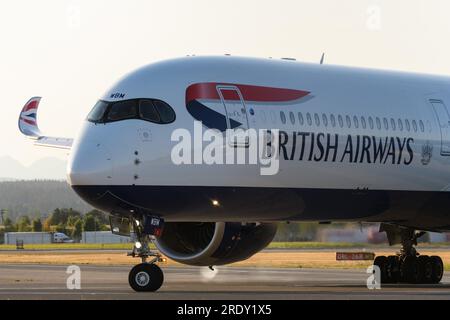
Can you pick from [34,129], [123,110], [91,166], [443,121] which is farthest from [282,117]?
[34,129]

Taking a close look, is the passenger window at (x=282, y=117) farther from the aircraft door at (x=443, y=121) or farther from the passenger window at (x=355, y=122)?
the aircraft door at (x=443, y=121)

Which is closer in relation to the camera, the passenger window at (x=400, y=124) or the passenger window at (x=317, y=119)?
the passenger window at (x=317, y=119)

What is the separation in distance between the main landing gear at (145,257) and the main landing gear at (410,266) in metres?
9.40

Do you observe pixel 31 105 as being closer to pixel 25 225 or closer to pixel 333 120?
pixel 333 120

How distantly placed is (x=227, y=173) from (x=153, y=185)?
5.57ft

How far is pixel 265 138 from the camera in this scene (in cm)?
2492

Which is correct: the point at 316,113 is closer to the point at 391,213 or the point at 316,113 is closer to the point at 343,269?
the point at 391,213

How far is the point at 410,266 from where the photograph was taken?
31250 millimetres

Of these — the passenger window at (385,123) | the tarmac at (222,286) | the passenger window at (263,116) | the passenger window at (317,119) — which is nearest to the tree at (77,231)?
the tarmac at (222,286)

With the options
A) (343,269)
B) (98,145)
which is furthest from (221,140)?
(343,269)

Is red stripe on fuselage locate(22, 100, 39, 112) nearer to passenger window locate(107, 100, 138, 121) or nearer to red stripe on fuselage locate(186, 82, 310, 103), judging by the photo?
red stripe on fuselage locate(186, 82, 310, 103)

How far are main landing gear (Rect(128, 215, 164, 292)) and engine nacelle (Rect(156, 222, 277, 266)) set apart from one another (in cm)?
405

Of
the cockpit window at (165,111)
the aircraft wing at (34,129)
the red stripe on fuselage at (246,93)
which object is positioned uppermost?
the aircraft wing at (34,129)

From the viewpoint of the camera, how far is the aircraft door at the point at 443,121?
28.8m
